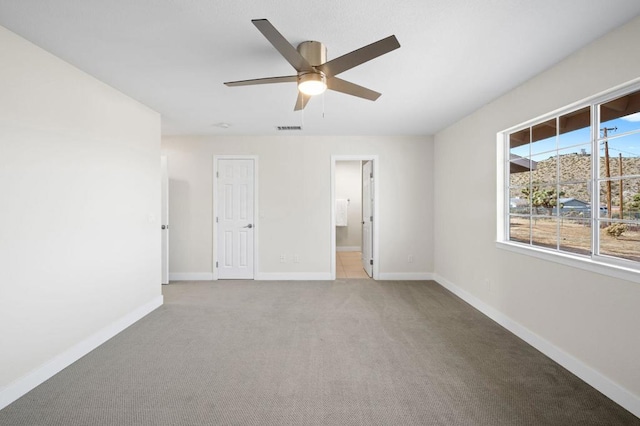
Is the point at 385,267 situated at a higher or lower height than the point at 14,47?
lower

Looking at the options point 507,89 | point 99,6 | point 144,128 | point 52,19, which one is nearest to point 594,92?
point 507,89

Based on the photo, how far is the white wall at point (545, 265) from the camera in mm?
1942

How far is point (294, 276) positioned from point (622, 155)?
415 centimetres

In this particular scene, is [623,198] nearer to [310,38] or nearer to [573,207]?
[573,207]

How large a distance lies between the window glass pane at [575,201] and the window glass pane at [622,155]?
202mm

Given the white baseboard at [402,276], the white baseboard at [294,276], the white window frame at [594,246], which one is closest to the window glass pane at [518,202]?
the white window frame at [594,246]

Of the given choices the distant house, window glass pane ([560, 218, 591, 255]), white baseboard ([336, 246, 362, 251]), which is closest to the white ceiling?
the distant house

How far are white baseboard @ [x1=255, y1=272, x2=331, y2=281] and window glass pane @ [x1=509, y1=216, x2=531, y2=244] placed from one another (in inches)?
109

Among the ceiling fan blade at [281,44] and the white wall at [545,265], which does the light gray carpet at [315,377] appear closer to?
the white wall at [545,265]

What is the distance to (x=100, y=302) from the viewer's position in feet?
9.26

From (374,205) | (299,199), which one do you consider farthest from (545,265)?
(299,199)

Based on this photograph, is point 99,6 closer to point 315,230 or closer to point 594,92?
point 594,92

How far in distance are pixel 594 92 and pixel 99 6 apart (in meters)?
3.20

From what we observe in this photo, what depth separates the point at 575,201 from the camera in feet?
8.13
